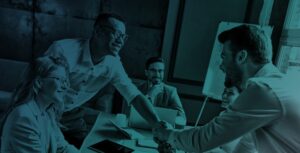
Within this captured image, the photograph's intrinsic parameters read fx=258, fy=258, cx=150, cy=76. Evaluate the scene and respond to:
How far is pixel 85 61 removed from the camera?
1839mm

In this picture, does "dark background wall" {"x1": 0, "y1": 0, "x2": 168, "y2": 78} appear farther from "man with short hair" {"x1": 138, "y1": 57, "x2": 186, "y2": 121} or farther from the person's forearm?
the person's forearm

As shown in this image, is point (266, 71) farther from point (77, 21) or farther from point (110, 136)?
point (77, 21)

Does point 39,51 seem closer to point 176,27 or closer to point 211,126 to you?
point 176,27

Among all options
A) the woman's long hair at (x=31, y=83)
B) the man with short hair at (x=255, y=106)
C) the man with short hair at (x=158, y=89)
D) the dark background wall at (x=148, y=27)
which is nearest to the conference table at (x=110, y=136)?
the man with short hair at (x=255, y=106)

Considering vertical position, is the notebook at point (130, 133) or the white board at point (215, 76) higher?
the white board at point (215, 76)

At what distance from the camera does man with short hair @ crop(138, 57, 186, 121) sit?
7.54 ft

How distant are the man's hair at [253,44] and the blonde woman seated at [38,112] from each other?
2.66 ft

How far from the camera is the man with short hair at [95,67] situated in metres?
1.72

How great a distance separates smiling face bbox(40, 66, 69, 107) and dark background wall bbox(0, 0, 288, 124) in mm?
1842

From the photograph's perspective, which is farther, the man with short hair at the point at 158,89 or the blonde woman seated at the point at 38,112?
the man with short hair at the point at 158,89

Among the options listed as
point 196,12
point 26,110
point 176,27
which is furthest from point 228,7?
Result: point 26,110

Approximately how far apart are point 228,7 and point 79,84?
1905 millimetres

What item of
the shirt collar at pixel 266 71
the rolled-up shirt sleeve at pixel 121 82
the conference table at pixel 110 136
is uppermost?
the shirt collar at pixel 266 71

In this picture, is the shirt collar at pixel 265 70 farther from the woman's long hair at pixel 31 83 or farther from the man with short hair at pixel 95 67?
the woman's long hair at pixel 31 83
